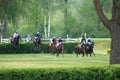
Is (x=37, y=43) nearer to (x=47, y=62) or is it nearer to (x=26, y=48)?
(x=26, y=48)

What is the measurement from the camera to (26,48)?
4506cm

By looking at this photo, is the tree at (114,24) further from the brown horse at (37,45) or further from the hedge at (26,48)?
the brown horse at (37,45)

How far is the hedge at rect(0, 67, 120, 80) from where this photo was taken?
A: 48.3 feet

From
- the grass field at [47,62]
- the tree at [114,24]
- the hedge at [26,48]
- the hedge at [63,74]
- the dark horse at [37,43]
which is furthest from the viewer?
the dark horse at [37,43]

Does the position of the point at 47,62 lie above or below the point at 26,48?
below

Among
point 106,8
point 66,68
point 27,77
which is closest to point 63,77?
point 66,68

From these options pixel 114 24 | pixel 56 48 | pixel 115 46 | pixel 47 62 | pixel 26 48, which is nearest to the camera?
pixel 114 24

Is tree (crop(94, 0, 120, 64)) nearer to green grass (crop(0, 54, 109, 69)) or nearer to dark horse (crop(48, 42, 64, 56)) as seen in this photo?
green grass (crop(0, 54, 109, 69))

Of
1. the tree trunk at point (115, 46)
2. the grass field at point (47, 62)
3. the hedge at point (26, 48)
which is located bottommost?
the grass field at point (47, 62)

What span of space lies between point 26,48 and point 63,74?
1186 inches

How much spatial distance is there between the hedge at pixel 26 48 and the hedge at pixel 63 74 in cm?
2818

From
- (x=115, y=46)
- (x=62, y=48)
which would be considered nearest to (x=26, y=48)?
(x=62, y=48)

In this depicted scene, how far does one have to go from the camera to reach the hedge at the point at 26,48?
4338 centimetres

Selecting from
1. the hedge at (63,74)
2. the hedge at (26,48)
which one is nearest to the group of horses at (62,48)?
the hedge at (26,48)
